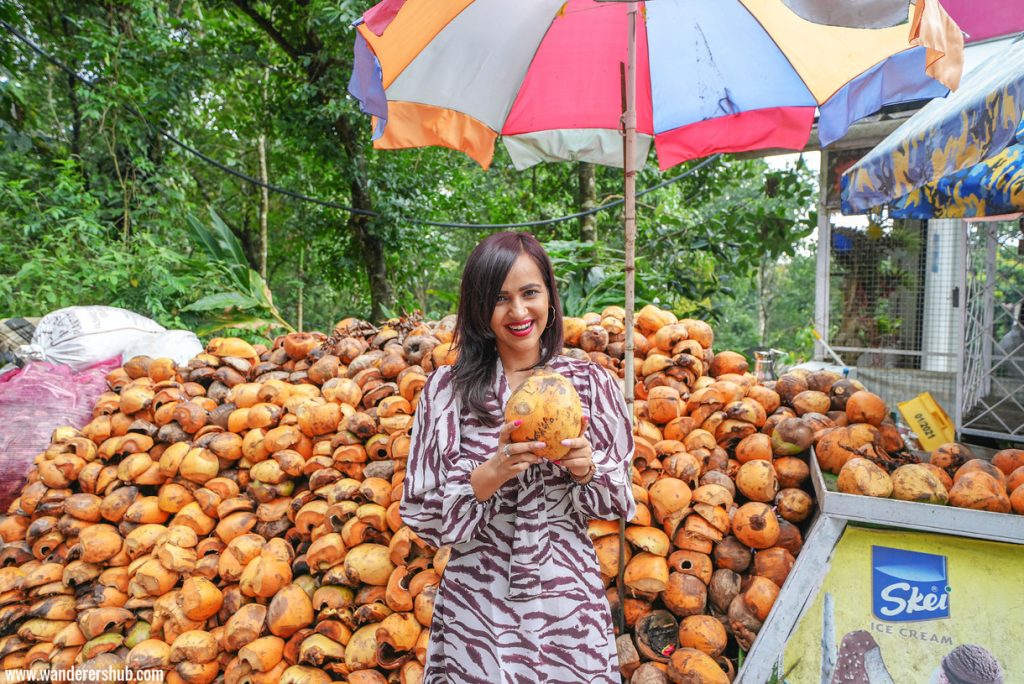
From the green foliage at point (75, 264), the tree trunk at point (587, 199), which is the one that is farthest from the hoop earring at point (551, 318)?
the tree trunk at point (587, 199)

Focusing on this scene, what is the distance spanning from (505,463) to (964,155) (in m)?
2.08

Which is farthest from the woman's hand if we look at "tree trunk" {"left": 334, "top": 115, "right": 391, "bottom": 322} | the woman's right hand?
"tree trunk" {"left": 334, "top": 115, "right": 391, "bottom": 322}

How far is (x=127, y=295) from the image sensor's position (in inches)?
216

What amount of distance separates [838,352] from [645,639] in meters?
6.03

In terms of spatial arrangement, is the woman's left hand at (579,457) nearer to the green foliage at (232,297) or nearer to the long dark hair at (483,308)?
the long dark hair at (483,308)

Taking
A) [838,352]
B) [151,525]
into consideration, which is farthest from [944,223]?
[151,525]

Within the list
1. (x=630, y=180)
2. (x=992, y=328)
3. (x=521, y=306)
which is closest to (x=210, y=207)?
(x=630, y=180)

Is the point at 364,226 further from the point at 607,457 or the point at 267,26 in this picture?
the point at 607,457

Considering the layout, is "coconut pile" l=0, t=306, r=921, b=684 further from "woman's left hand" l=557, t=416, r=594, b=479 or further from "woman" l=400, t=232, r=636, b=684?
"woman's left hand" l=557, t=416, r=594, b=479

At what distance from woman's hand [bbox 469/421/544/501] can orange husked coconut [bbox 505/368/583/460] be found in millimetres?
21

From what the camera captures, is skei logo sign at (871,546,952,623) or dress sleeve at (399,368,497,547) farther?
skei logo sign at (871,546,952,623)

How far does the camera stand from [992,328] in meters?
3.16

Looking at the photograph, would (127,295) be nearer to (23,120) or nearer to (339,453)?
(23,120)

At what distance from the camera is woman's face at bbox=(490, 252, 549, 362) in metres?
1.39
